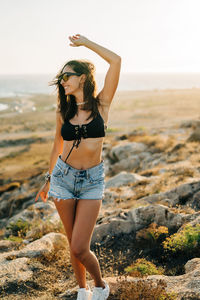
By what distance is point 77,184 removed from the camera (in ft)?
11.5

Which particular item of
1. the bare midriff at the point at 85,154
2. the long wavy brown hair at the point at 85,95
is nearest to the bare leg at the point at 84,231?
the bare midriff at the point at 85,154

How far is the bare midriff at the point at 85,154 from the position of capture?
360 centimetres

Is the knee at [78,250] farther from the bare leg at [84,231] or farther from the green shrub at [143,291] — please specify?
the green shrub at [143,291]

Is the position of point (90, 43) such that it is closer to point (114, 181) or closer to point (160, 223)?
point (160, 223)

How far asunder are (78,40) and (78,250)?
241 centimetres

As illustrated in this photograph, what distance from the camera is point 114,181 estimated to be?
10.7m

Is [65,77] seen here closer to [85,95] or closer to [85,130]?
[85,95]

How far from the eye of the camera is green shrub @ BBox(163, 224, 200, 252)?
4691mm

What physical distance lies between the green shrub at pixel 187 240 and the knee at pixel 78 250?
1.87 metres

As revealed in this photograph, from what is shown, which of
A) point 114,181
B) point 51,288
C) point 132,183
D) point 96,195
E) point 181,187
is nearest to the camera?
point 96,195

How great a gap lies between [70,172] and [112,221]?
110 inches

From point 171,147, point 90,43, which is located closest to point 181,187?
point 90,43

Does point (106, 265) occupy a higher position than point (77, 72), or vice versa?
point (77, 72)

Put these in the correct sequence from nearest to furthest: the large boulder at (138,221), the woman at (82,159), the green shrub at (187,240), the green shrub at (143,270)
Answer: the woman at (82,159) → the green shrub at (143,270) → the green shrub at (187,240) → the large boulder at (138,221)
